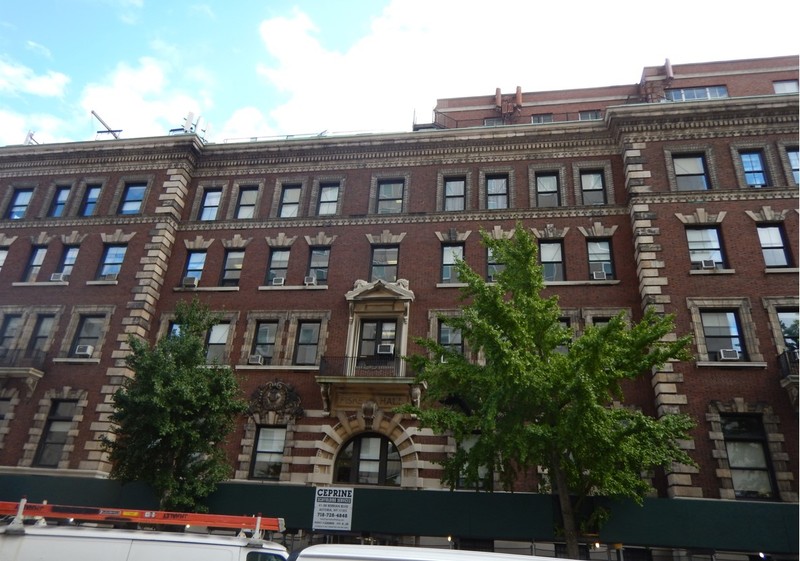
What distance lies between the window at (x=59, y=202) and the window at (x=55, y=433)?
31.2ft

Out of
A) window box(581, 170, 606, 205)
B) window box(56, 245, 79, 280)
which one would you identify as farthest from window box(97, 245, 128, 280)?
window box(581, 170, 606, 205)

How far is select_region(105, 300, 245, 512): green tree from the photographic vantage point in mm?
15680

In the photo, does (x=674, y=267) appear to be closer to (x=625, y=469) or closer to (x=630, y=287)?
(x=630, y=287)

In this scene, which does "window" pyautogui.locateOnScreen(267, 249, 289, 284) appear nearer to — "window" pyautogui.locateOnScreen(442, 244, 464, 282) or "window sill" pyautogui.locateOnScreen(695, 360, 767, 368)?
"window" pyautogui.locateOnScreen(442, 244, 464, 282)

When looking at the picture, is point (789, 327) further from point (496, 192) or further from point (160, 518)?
point (160, 518)

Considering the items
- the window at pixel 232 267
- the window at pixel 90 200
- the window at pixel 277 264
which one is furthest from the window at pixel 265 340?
the window at pixel 90 200

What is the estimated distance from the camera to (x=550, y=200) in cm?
2277

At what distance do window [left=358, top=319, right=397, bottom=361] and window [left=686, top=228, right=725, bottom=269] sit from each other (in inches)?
442

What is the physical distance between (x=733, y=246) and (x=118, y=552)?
2061 cm

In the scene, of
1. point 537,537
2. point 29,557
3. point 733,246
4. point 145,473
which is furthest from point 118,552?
point 733,246

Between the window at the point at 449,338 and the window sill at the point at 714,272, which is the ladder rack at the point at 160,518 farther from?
the window sill at the point at 714,272

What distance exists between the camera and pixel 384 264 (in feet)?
74.1

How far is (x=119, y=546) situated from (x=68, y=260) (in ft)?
61.6

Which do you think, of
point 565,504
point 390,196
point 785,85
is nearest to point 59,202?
point 390,196
